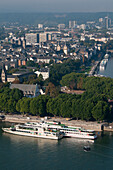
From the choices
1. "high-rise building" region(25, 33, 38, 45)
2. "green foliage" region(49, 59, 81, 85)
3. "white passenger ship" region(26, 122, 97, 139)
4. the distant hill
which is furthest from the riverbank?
the distant hill

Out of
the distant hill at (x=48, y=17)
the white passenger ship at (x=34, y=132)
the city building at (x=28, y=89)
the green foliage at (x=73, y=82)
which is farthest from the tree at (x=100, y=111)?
the distant hill at (x=48, y=17)

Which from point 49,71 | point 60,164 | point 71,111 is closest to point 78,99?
point 71,111

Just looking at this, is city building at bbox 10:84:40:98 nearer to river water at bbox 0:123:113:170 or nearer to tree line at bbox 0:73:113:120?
tree line at bbox 0:73:113:120

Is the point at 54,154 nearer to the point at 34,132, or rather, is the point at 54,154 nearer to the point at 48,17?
the point at 34,132

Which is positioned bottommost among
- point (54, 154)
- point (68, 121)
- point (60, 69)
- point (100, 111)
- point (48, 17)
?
point (54, 154)

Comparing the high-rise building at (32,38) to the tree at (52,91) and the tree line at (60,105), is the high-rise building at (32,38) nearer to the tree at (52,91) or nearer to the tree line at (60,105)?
the tree at (52,91)

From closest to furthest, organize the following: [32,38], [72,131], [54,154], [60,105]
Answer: [54,154] < [72,131] < [60,105] < [32,38]

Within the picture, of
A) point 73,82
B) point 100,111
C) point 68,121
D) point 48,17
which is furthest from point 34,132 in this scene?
point 48,17
